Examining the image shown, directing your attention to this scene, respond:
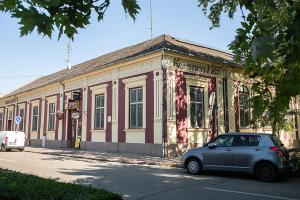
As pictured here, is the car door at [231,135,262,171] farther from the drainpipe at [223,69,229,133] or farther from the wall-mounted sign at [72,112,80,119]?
the wall-mounted sign at [72,112,80,119]

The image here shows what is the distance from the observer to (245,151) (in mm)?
11992

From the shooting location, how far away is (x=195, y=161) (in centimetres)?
1304

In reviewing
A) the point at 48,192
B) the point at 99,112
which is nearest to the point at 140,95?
the point at 99,112

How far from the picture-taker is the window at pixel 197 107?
69.6 feet

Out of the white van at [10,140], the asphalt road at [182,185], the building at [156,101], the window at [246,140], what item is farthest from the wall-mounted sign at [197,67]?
the white van at [10,140]

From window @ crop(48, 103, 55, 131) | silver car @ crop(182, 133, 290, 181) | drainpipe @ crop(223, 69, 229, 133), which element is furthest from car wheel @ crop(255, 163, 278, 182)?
window @ crop(48, 103, 55, 131)

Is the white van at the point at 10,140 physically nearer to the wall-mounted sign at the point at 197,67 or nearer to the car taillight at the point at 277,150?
the wall-mounted sign at the point at 197,67

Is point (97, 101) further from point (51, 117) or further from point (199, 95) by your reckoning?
point (51, 117)

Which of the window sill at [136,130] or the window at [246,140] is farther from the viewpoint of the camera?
the window sill at [136,130]

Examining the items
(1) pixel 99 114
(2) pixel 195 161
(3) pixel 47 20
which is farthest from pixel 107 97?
(3) pixel 47 20

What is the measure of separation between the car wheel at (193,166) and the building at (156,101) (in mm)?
4335

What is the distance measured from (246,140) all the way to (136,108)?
1033 cm

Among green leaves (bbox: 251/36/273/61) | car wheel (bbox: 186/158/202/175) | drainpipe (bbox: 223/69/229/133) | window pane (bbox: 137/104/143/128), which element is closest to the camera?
green leaves (bbox: 251/36/273/61)

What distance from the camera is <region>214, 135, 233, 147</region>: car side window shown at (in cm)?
1252
